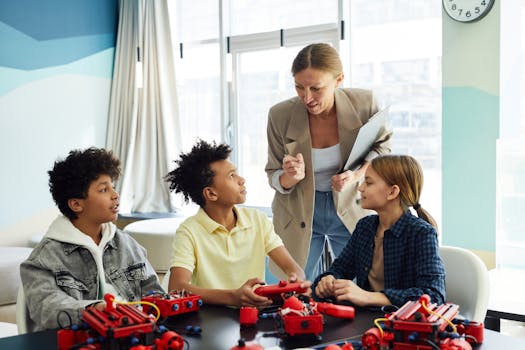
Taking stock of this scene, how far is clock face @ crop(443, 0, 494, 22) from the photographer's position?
3521 mm

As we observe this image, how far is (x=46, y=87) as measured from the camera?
4836mm

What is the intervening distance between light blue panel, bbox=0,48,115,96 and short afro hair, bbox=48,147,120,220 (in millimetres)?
2944

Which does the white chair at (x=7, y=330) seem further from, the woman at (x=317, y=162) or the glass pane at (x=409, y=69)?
the glass pane at (x=409, y=69)

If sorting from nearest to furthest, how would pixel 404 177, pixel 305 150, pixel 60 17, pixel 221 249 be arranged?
pixel 404 177 → pixel 221 249 → pixel 305 150 → pixel 60 17

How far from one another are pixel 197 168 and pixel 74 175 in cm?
41

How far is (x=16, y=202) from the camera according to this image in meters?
4.66

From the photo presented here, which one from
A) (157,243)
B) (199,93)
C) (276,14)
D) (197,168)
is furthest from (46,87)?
(197,168)

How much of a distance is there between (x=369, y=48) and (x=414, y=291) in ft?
9.56

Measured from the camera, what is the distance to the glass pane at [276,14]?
14.4ft

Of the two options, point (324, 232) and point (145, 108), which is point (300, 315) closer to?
point (324, 232)

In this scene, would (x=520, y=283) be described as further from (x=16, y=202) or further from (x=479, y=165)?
(x=16, y=202)

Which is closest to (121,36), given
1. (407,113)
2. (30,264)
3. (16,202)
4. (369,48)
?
(16,202)

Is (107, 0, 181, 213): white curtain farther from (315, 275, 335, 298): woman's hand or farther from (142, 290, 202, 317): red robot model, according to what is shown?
(142, 290, 202, 317): red robot model

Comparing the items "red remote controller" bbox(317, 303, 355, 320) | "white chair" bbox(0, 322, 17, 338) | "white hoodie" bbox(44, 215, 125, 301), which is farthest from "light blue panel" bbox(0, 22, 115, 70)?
"red remote controller" bbox(317, 303, 355, 320)
